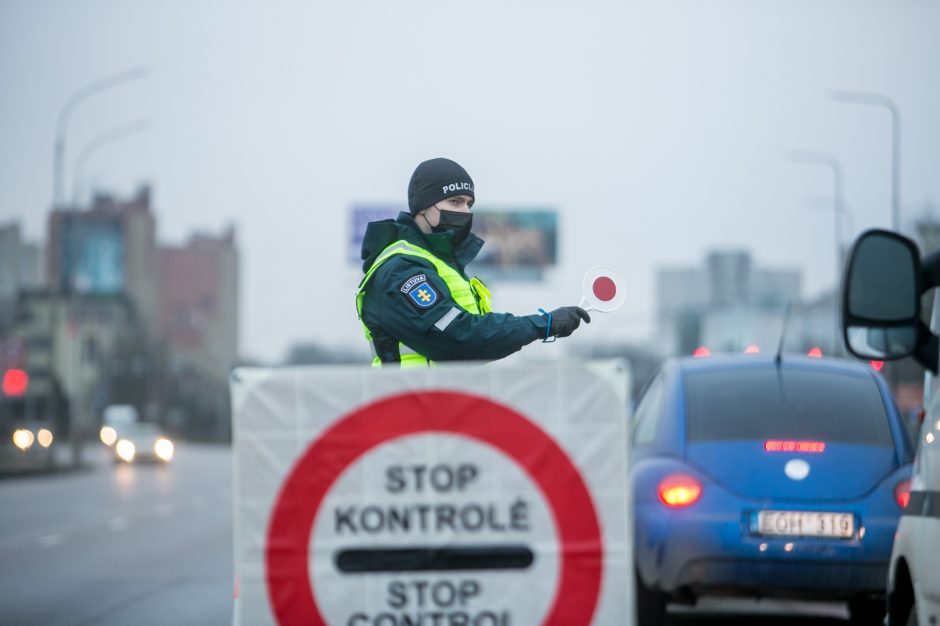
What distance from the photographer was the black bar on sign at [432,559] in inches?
132

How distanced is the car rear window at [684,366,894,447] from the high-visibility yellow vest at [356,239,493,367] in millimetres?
3602

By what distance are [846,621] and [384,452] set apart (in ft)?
24.3

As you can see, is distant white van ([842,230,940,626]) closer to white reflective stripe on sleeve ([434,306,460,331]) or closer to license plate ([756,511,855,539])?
white reflective stripe on sleeve ([434,306,460,331])

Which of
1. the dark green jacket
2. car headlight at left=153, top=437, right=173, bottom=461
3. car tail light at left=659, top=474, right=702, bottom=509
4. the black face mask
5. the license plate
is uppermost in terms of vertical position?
the black face mask

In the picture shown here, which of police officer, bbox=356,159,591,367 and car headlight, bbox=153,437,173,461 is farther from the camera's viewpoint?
car headlight, bbox=153,437,173,461

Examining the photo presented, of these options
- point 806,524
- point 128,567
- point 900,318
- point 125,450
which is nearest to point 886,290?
point 900,318

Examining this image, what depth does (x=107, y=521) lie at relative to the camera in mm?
22266

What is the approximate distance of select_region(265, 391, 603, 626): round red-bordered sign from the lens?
131 inches

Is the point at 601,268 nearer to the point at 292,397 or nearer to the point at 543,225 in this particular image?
the point at 292,397

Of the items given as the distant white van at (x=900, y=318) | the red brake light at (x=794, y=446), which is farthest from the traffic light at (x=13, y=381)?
the distant white van at (x=900, y=318)

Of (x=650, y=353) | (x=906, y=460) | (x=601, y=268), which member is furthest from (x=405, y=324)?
(x=650, y=353)

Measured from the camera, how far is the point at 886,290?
14.1ft

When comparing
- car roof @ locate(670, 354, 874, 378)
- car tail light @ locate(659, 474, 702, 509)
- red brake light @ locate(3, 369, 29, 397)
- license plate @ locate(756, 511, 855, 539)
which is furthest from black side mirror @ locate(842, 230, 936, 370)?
red brake light @ locate(3, 369, 29, 397)

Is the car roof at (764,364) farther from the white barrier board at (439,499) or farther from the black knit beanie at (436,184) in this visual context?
the white barrier board at (439,499)
